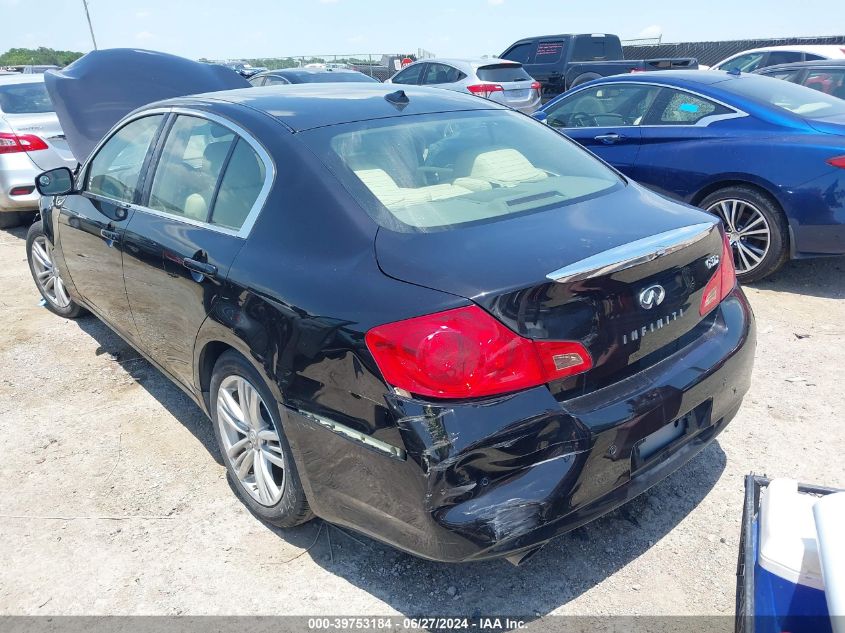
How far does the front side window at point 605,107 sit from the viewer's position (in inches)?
229

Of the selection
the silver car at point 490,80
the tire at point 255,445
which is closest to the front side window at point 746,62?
the silver car at point 490,80

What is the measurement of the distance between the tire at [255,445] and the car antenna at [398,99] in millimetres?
1292

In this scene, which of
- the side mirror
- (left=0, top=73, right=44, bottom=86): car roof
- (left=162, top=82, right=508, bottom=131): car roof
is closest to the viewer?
(left=162, top=82, right=508, bottom=131): car roof

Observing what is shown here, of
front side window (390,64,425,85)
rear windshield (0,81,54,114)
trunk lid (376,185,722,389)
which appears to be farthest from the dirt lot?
front side window (390,64,425,85)

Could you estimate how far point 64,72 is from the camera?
5.88 meters

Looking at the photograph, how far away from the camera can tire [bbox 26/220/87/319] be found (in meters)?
4.96

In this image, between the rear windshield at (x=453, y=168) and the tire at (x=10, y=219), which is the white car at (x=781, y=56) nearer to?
the rear windshield at (x=453, y=168)

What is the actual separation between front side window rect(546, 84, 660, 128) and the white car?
243 inches

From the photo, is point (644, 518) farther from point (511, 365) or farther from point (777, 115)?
point (777, 115)

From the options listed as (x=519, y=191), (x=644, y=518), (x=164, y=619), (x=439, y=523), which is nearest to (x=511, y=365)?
(x=439, y=523)

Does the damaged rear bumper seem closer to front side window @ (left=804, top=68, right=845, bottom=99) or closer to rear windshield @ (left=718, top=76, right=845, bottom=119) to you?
rear windshield @ (left=718, top=76, right=845, bottom=119)

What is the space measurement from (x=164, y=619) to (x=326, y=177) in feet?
5.37

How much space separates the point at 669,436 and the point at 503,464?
27.6 inches

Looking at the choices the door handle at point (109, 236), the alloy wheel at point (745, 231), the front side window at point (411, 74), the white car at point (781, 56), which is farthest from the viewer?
the front side window at point (411, 74)
